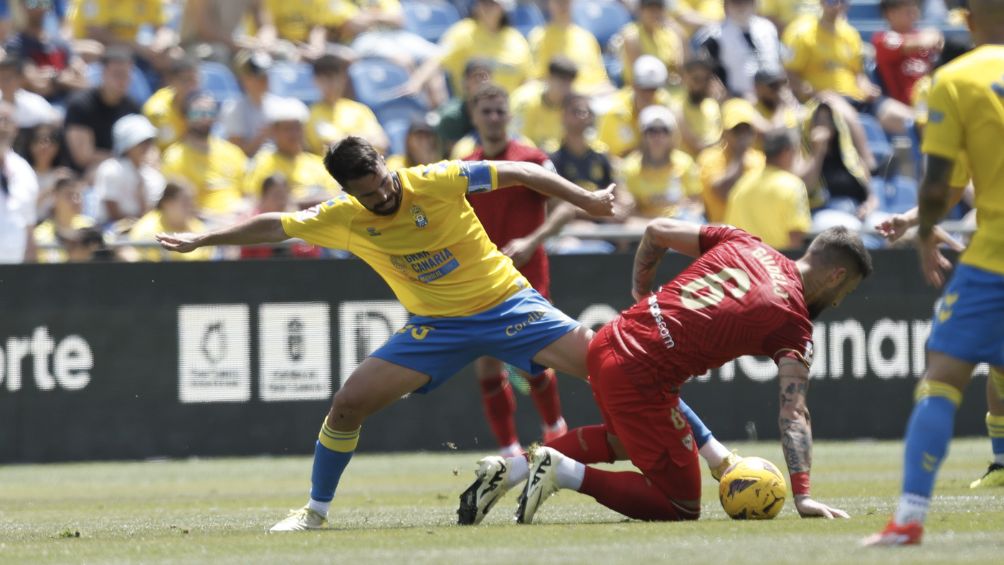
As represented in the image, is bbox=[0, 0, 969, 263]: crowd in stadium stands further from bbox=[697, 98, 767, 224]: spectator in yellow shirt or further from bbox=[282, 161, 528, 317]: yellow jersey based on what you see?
A: bbox=[282, 161, 528, 317]: yellow jersey

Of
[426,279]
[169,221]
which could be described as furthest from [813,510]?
[169,221]

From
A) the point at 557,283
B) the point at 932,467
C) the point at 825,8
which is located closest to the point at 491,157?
the point at 557,283

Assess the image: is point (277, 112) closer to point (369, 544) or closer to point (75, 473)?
point (75, 473)

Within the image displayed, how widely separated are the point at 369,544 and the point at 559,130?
33.1 ft

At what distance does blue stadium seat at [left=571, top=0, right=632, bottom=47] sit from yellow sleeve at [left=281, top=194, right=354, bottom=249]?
40.2 ft

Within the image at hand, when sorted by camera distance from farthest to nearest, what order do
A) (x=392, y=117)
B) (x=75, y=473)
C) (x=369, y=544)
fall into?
(x=392, y=117)
(x=75, y=473)
(x=369, y=544)

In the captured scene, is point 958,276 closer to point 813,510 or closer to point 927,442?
point 927,442

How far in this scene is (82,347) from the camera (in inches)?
568

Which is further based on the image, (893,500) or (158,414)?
(158,414)

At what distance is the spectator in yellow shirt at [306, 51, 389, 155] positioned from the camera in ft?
56.0

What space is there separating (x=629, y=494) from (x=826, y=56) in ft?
37.7

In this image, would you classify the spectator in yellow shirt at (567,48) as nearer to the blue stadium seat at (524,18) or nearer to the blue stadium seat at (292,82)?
the blue stadium seat at (524,18)

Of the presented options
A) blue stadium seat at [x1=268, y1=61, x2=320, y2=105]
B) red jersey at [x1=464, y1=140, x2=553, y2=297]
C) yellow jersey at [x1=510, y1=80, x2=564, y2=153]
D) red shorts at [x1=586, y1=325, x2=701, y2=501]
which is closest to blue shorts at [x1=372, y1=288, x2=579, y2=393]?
red shorts at [x1=586, y1=325, x2=701, y2=501]

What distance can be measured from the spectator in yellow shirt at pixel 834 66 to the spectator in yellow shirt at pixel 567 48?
220cm
